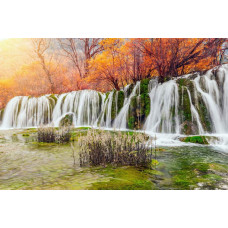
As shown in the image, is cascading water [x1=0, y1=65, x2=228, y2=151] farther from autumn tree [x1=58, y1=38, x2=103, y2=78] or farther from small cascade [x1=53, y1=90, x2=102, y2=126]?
autumn tree [x1=58, y1=38, x2=103, y2=78]

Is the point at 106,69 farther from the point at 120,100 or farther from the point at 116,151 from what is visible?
the point at 116,151

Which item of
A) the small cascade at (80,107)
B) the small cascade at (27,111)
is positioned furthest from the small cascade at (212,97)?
the small cascade at (27,111)

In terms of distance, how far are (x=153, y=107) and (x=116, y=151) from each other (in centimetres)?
406

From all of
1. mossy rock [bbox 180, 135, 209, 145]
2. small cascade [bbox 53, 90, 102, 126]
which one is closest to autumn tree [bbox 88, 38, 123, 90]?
small cascade [bbox 53, 90, 102, 126]

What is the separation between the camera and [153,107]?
6742 mm

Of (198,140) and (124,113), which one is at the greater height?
(124,113)

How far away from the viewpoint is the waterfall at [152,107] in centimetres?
→ 566

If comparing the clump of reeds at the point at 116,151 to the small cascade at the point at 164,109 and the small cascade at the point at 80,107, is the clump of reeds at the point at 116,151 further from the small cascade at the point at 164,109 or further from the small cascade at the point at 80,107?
the small cascade at the point at 80,107

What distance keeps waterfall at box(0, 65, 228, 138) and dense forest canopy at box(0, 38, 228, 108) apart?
1.85 ft

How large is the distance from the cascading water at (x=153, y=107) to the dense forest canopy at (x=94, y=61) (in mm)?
527

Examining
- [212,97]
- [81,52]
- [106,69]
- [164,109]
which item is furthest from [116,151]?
[81,52]
